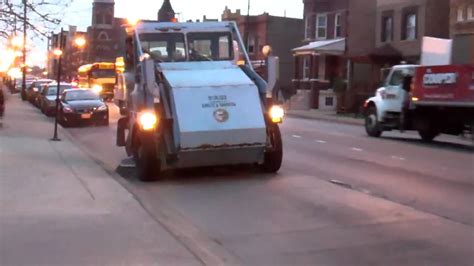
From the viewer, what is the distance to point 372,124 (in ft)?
79.0

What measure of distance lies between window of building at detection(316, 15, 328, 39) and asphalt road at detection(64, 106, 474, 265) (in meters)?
35.9

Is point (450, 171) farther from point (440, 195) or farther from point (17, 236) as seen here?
point (17, 236)

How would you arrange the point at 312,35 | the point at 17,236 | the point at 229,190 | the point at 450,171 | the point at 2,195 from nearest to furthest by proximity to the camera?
the point at 17,236
the point at 2,195
the point at 229,190
the point at 450,171
the point at 312,35

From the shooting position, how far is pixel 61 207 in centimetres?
1000

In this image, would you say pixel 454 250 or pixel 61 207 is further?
pixel 61 207

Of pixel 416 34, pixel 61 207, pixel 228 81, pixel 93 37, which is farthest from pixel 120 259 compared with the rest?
pixel 93 37

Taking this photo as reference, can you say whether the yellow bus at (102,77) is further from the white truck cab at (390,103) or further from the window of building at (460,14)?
the white truck cab at (390,103)

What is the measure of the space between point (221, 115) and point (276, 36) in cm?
5375

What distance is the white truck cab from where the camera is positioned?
2261 cm

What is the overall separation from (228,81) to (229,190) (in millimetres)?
1986

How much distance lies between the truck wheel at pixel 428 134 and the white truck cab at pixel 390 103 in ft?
2.67

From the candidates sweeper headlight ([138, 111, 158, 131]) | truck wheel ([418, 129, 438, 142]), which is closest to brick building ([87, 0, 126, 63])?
truck wheel ([418, 129, 438, 142])

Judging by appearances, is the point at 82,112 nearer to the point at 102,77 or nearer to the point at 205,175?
the point at 205,175

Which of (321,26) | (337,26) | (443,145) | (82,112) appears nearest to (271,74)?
(443,145)
